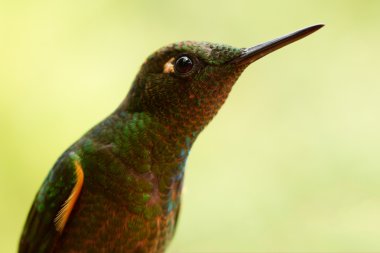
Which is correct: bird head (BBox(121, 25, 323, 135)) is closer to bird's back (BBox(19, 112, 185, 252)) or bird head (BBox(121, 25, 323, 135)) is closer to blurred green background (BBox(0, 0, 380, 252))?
bird's back (BBox(19, 112, 185, 252))

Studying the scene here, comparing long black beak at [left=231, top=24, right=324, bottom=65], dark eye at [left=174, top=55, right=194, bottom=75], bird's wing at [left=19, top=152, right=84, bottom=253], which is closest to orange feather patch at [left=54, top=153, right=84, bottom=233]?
bird's wing at [left=19, top=152, right=84, bottom=253]

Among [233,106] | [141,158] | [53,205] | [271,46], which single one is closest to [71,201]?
[53,205]

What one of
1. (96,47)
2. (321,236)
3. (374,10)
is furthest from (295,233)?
(96,47)

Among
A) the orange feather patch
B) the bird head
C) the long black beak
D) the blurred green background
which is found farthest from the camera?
the blurred green background

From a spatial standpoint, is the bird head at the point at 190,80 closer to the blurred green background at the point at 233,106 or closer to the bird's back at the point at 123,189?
the bird's back at the point at 123,189

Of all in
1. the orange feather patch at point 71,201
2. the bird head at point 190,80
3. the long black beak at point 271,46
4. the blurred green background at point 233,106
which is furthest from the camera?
the blurred green background at point 233,106

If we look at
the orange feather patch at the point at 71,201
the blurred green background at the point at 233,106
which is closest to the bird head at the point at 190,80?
the orange feather patch at the point at 71,201

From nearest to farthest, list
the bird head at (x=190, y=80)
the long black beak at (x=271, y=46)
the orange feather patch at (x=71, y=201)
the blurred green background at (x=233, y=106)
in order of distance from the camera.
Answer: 1. the long black beak at (x=271, y=46)
2. the bird head at (x=190, y=80)
3. the orange feather patch at (x=71, y=201)
4. the blurred green background at (x=233, y=106)
